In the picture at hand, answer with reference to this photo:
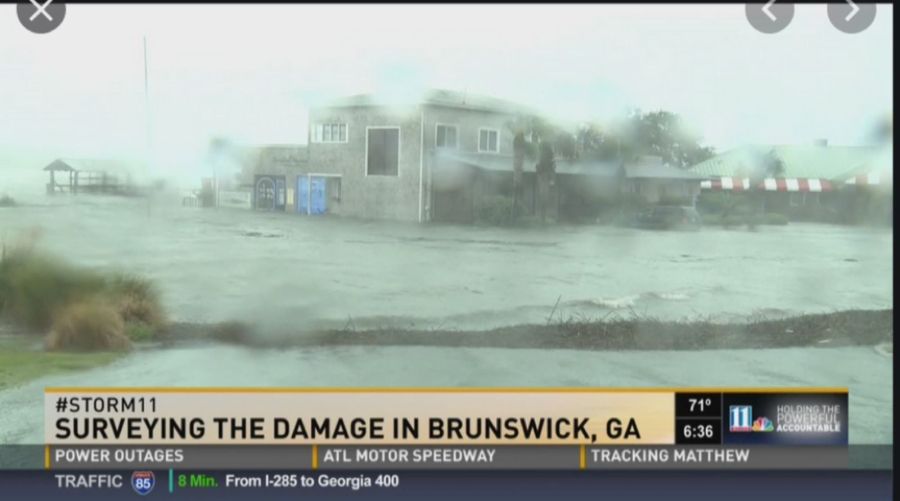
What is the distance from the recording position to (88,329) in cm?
269

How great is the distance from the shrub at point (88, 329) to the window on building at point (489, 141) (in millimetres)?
1406

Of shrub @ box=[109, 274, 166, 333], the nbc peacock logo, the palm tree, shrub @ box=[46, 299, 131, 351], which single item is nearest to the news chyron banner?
the nbc peacock logo

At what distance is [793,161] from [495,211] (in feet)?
3.63

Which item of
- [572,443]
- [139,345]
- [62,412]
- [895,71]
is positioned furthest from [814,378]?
[62,412]

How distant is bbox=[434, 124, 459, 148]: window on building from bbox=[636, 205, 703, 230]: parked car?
2.41 feet

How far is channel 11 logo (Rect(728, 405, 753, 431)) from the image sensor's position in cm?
262

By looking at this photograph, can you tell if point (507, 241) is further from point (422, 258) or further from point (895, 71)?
point (895, 71)

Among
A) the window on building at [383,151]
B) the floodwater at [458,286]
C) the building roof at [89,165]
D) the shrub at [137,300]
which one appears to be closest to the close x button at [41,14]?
the building roof at [89,165]

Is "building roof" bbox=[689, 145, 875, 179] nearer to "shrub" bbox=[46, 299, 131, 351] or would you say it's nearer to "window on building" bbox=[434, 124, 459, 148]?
"window on building" bbox=[434, 124, 459, 148]

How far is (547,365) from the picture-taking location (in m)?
2.79

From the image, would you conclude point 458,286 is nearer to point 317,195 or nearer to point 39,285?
point 317,195
